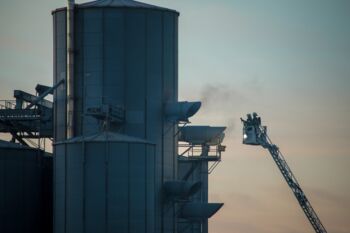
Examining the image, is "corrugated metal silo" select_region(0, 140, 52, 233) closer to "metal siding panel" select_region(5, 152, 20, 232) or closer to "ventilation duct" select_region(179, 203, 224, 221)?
"metal siding panel" select_region(5, 152, 20, 232)

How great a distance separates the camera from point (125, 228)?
360 ft

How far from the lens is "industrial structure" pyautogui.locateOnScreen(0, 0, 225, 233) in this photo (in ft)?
368

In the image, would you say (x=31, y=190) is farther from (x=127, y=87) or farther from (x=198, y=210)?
(x=198, y=210)

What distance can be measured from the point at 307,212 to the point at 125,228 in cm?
5187

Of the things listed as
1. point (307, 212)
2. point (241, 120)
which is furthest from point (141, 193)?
point (307, 212)

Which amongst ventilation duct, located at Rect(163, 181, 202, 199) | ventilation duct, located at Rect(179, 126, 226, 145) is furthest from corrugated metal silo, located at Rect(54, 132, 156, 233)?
ventilation duct, located at Rect(179, 126, 226, 145)

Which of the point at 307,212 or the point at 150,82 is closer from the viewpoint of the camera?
the point at 150,82

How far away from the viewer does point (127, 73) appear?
392 ft

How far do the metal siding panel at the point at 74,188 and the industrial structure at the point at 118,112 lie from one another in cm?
10

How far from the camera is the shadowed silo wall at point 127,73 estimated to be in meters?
119

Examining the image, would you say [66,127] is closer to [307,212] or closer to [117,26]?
[117,26]

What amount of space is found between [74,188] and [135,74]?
14.0 metres

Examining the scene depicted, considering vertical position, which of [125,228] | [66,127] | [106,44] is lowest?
[125,228]

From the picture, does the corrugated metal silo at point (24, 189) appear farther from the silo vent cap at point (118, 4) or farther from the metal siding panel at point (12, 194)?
the silo vent cap at point (118, 4)
